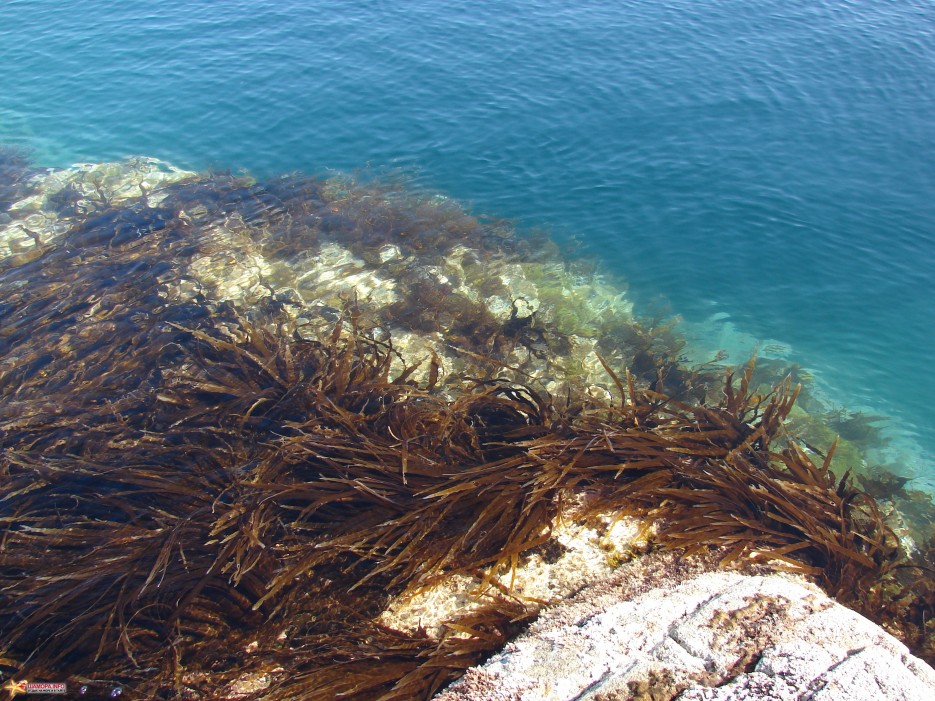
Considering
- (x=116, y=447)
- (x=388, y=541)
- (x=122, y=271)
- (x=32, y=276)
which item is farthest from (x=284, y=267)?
(x=388, y=541)

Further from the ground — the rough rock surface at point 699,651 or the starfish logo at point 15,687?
the rough rock surface at point 699,651

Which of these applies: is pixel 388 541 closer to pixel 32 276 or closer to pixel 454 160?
pixel 32 276

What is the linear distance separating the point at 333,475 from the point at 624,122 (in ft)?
35.2

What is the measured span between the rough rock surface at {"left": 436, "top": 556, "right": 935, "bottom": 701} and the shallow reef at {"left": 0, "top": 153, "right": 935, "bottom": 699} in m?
0.25

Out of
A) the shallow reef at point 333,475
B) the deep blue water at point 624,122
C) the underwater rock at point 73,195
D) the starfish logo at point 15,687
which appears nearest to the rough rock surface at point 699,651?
the shallow reef at point 333,475

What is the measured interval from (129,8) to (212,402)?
58.1 ft

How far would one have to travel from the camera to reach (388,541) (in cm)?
346

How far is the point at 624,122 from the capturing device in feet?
38.8

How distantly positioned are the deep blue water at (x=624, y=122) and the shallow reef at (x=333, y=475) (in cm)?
179

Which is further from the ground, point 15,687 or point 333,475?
point 333,475

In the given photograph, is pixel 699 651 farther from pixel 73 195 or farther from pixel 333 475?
pixel 73 195

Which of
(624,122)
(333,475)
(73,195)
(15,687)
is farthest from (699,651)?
(73,195)

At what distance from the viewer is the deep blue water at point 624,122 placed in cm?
827

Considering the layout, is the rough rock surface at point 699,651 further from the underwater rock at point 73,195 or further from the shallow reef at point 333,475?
the underwater rock at point 73,195
